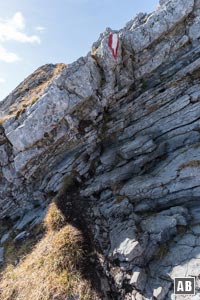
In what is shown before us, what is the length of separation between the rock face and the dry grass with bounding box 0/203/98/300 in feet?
3.37

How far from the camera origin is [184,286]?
25.7 ft

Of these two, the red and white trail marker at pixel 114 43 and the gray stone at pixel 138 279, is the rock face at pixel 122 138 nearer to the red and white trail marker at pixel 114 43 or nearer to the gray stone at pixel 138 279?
the red and white trail marker at pixel 114 43

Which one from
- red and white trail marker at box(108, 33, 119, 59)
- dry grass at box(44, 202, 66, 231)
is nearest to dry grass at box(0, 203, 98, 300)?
dry grass at box(44, 202, 66, 231)

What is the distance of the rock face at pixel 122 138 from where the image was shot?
1061 cm

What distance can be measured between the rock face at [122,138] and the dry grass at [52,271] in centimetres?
103

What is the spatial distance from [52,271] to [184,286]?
5282 millimetres

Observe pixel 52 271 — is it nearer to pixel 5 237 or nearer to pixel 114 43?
pixel 5 237

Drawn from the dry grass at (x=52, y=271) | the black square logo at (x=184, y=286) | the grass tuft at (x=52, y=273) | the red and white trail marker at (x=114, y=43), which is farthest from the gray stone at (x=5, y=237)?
the red and white trail marker at (x=114, y=43)

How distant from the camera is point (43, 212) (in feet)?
47.7

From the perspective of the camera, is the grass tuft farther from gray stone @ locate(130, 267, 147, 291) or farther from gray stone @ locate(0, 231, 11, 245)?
gray stone @ locate(0, 231, 11, 245)

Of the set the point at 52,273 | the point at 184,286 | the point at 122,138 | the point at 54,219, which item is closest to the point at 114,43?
the point at 122,138

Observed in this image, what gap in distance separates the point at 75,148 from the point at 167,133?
5.18 metres

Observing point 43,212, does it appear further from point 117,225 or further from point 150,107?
point 150,107

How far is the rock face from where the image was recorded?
418 inches
